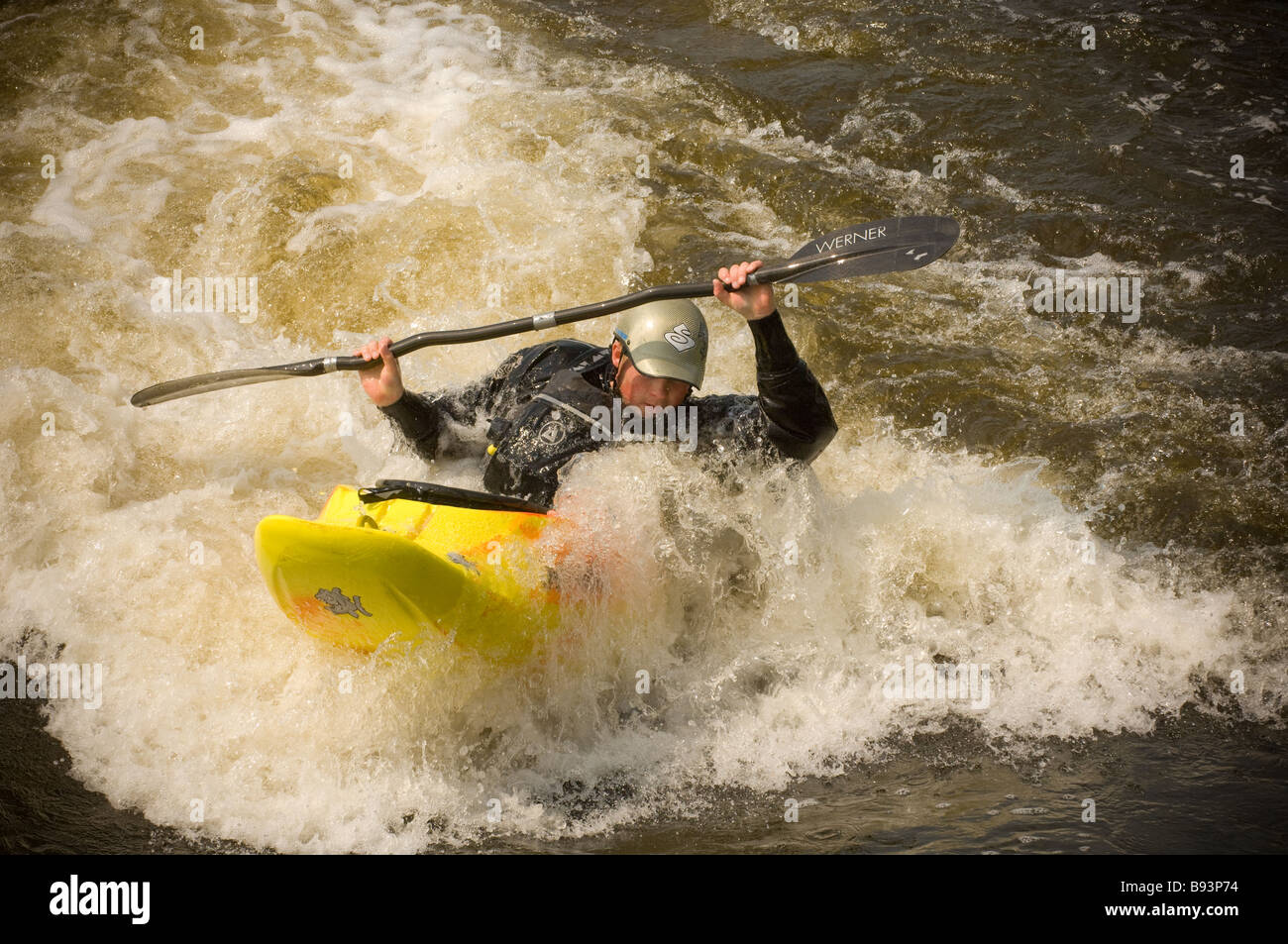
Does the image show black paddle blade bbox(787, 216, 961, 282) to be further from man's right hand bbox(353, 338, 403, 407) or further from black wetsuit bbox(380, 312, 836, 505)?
man's right hand bbox(353, 338, 403, 407)

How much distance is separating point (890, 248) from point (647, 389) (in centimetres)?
111

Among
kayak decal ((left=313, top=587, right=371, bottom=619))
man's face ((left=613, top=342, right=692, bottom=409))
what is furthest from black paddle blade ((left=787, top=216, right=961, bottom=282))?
kayak decal ((left=313, top=587, right=371, bottom=619))

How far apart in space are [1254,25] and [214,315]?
8.56 m

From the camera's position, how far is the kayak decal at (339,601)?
3703 millimetres

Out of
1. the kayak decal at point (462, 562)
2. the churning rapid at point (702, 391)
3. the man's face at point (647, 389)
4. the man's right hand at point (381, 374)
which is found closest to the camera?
the kayak decal at point (462, 562)

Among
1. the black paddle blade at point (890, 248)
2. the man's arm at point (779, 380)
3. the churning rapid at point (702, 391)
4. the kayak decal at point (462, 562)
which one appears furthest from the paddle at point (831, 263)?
the kayak decal at point (462, 562)

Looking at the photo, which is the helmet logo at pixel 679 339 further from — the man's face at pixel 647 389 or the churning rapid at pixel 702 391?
the churning rapid at pixel 702 391

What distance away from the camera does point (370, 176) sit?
298 inches

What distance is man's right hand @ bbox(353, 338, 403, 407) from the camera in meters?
4.36

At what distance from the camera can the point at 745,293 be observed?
3914 millimetres

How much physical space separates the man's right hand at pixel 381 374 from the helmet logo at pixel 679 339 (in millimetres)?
1144

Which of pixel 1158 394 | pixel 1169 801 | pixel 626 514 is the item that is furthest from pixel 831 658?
pixel 1158 394

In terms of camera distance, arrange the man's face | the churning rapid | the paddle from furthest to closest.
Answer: the man's face < the paddle < the churning rapid

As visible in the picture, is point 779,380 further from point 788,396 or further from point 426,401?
point 426,401
